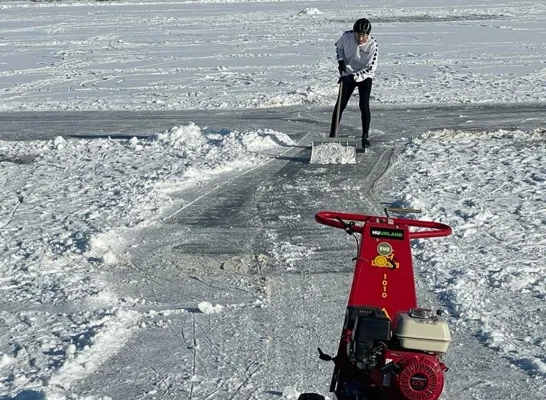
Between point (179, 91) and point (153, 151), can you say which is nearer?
point (153, 151)

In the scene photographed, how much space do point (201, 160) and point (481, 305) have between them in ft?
18.4

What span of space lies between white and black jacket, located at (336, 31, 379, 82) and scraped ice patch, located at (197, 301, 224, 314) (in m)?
5.67

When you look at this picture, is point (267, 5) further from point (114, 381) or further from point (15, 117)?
point (114, 381)

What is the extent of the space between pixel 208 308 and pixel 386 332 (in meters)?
2.50

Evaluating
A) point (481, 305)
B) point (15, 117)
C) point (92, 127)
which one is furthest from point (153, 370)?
point (15, 117)

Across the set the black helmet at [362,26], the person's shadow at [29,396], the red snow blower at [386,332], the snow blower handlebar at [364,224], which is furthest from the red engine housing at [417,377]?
the black helmet at [362,26]

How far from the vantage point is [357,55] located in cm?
1148

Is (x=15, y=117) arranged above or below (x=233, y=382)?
below

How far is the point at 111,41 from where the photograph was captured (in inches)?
1169

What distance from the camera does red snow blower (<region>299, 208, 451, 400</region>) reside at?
4.16m

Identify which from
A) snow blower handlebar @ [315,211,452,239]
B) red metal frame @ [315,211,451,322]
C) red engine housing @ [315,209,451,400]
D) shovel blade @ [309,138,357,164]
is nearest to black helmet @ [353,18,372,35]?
shovel blade @ [309,138,357,164]

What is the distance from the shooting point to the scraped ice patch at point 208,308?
6570mm

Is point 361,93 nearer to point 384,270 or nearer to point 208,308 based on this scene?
point 208,308

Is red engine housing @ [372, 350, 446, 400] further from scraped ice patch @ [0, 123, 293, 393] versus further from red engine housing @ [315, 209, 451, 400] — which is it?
scraped ice patch @ [0, 123, 293, 393]
